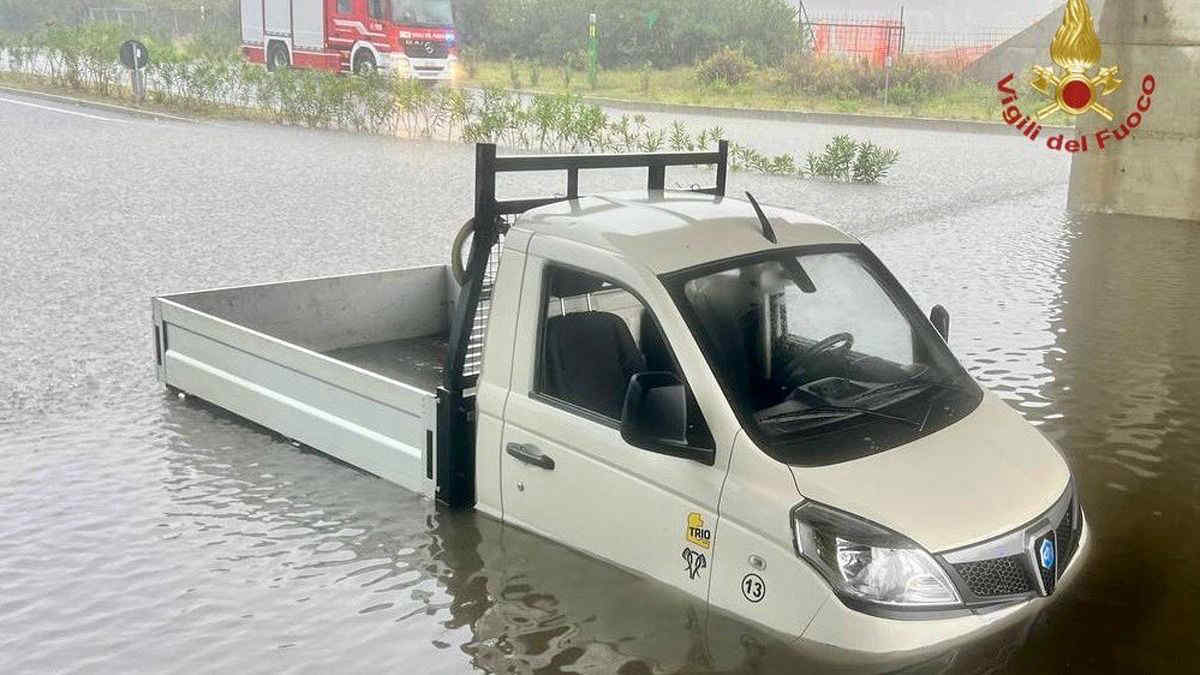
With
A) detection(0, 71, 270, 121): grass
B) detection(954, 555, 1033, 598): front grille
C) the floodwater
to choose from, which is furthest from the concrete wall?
detection(954, 555, 1033, 598): front grille

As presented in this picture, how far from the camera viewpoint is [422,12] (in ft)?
111

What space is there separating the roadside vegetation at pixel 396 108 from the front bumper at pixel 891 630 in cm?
1644

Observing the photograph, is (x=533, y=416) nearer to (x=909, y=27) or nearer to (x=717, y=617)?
(x=717, y=617)

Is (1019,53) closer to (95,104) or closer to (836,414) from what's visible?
(95,104)

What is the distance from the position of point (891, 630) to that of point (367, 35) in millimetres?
31733

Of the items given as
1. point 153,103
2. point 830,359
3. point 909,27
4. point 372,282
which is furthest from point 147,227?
point 909,27

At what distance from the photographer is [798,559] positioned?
155 inches

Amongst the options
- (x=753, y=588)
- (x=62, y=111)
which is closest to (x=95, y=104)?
(x=62, y=111)

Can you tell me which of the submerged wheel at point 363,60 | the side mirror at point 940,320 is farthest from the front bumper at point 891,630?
the submerged wheel at point 363,60

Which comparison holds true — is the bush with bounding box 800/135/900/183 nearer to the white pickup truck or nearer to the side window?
the white pickup truck

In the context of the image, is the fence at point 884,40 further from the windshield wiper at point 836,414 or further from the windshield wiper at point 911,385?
the windshield wiper at point 836,414

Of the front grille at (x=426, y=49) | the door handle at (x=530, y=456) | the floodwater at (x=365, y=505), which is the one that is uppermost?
the front grille at (x=426, y=49)

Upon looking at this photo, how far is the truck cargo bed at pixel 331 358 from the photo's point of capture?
5.56 metres

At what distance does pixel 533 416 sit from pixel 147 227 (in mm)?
10563
